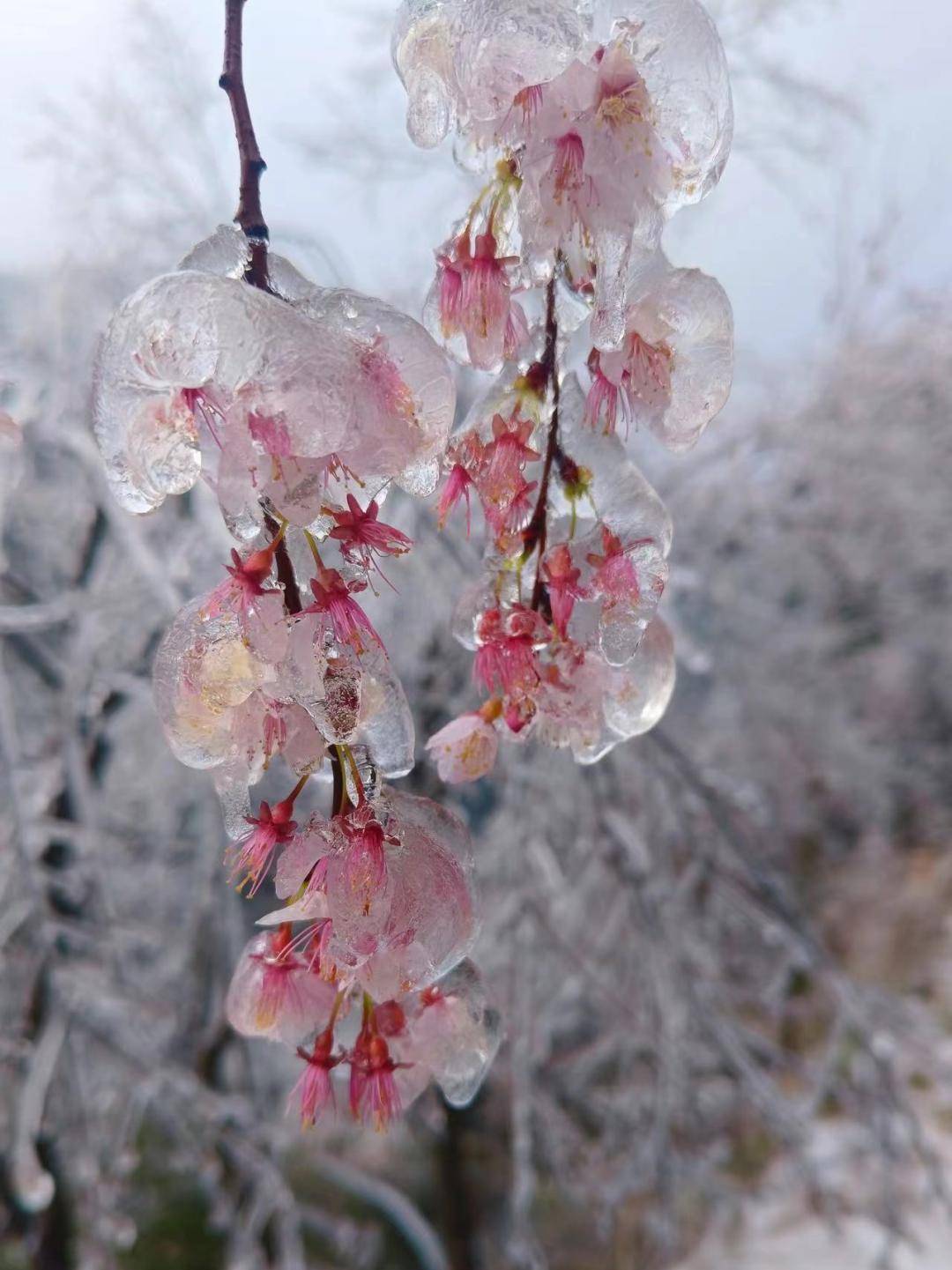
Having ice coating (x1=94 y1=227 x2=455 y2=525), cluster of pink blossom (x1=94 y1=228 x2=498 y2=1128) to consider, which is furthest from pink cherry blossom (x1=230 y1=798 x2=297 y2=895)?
ice coating (x1=94 y1=227 x2=455 y2=525)

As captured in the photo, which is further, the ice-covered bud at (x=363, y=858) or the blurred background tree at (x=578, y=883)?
the blurred background tree at (x=578, y=883)

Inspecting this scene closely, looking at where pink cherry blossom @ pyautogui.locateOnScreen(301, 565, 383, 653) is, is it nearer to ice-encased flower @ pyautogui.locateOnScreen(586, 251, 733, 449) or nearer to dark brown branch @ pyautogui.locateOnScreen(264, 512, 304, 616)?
dark brown branch @ pyautogui.locateOnScreen(264, 512, 304, 616)

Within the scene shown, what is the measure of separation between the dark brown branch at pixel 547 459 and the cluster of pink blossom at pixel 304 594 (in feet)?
0.22

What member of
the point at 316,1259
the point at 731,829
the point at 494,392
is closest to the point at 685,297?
the point at 494,392

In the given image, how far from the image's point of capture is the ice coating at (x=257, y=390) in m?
0.24

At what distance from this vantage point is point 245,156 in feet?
0.95

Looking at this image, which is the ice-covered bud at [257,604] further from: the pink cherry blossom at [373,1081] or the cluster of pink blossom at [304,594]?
the pink cherry blossom at [373,1081]

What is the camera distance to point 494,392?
34 centimetres

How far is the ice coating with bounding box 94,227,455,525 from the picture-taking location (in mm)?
239

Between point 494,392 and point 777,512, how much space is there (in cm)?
506

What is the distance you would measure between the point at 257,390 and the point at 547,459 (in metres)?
0.13

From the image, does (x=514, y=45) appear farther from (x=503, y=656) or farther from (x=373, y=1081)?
(x=373, y=1081)

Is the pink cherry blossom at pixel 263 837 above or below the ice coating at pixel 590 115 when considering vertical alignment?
below

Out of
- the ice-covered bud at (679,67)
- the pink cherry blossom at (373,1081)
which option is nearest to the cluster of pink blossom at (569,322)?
the ice-covered bud at (679,67)
